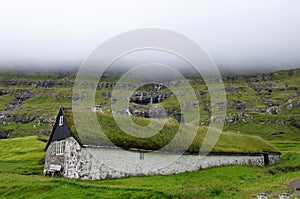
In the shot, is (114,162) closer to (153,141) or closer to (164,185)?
(153,141)

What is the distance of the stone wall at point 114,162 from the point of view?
3425 centimetres

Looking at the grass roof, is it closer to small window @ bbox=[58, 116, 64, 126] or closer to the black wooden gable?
the black wooden gable

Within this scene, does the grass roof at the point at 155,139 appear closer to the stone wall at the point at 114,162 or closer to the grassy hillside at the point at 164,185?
the stone wall at the point at 114,162

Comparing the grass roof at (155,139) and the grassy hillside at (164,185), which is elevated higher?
the grass roof at (155,139)

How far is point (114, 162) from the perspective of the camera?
3506 cm

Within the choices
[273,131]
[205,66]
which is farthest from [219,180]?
[273,131]

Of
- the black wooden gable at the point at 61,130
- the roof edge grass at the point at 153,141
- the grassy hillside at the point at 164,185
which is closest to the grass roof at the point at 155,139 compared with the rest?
the roof edge grass at the point at 153,141

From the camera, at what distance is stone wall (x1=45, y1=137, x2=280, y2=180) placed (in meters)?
34.2

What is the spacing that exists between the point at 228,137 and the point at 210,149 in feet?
25.9

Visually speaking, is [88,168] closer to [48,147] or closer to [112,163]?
[112,163]

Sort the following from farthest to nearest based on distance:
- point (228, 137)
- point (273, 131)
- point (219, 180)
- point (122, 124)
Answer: point (273, 131), point (228, 137), point (122, 124), point (219, 180)

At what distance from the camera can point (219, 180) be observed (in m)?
32.9

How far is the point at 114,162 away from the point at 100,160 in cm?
151

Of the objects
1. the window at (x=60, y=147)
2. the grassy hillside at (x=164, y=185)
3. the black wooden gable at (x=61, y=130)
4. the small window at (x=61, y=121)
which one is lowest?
the grassy hillside at (x=164, y=185)
